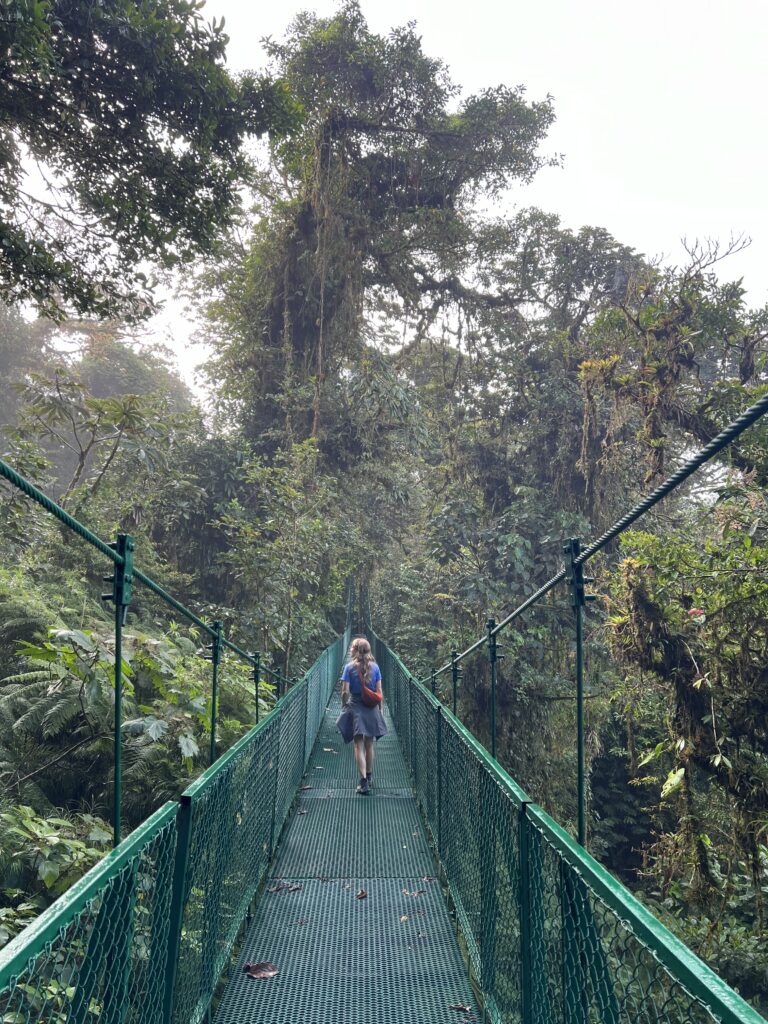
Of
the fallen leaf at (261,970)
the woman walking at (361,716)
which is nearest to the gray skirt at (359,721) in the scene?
the woman walking at (361,716)

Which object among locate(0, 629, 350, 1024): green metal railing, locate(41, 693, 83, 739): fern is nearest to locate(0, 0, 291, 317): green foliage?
locate(41, 693, 83, 739): fern

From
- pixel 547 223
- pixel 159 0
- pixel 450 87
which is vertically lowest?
pixel 159 0

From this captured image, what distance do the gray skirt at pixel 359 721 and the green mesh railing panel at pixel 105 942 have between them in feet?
10.2

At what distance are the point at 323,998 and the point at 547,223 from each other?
11.3 meters

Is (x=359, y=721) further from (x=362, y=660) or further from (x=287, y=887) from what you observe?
(x=287, y=887)

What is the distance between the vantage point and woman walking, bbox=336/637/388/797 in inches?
199

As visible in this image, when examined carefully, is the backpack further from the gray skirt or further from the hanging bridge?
the hanging bridge

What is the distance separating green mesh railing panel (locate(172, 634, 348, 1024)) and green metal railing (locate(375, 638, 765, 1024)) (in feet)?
2.85

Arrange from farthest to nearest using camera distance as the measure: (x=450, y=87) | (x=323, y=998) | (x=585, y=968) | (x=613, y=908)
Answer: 1. (x=450, y=87)
2. (x=323, y=998)
3. (x=585, y=968)
4. (x=613, y=908)

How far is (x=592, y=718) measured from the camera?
855cm

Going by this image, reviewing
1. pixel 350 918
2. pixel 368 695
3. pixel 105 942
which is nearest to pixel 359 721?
pixel 368 695

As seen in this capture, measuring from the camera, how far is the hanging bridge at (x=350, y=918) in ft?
3.76

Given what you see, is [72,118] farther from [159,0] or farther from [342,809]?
[342,809]

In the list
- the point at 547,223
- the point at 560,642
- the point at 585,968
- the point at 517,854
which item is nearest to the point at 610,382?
the point at 560,642
